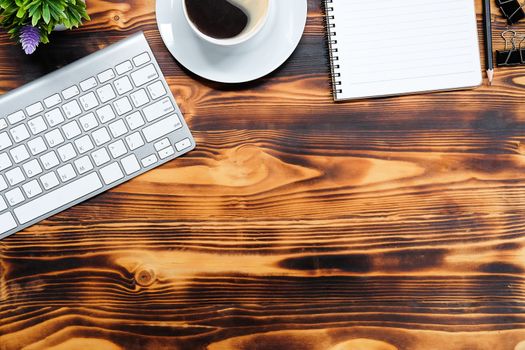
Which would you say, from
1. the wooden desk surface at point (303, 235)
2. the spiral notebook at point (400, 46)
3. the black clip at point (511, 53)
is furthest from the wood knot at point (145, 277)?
the black clip at point (511, 53)

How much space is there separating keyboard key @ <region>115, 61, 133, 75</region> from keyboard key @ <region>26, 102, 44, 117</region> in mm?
108

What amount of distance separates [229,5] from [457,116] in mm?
339

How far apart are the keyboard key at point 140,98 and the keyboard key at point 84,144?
8 cm

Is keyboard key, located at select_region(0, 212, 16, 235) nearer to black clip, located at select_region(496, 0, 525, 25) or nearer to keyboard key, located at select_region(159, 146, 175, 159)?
keyboard key, located at select_region(159, 146, 175, 159)

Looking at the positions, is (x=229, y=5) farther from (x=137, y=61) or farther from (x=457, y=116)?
(x=457, y=116)

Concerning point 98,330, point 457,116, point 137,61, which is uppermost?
point 137,61

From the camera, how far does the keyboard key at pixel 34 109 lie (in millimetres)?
632

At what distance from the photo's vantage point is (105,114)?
25.2 inches

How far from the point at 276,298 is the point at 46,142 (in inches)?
14.4

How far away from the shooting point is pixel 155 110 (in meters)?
0.64

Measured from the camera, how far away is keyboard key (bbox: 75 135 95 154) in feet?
2.09

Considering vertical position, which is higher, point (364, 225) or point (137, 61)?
point (137, 61)

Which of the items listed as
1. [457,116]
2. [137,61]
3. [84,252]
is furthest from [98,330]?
[457,116]

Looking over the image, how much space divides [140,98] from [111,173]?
0.35 feet
